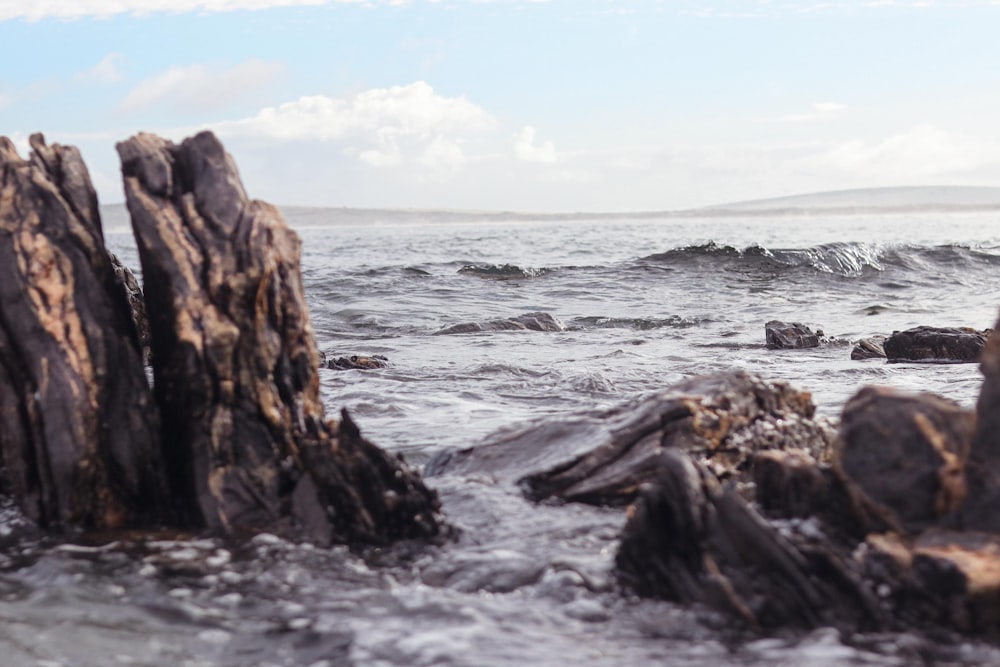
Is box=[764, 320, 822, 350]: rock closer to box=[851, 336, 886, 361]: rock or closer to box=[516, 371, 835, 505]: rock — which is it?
box=[851, 336, 886, 361]: rock

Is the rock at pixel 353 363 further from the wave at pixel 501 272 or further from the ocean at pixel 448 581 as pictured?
the wave at pixel 501 272

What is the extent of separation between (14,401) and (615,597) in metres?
3.16

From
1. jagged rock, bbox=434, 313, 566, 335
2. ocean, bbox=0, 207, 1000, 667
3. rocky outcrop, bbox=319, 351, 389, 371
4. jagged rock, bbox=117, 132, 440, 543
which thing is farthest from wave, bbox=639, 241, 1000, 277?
jagged rock, bbox=117, 132, 440, 543

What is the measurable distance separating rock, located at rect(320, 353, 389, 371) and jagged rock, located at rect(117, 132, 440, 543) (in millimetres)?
5656

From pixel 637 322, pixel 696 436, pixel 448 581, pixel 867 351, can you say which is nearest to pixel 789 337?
pixel 867 351

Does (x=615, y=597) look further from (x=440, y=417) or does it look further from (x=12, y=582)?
(x=440, y=417)

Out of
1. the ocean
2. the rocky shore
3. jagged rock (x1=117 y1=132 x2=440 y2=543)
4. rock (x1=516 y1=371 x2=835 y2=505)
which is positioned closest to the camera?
the ocean

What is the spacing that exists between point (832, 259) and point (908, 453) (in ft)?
76.4

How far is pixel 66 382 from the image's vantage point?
16.0ft

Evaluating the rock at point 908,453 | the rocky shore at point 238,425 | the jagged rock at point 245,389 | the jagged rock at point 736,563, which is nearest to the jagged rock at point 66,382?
the rocky shore at point 238,425

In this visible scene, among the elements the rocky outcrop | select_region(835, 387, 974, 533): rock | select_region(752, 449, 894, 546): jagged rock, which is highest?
select_region(835, 387, 974, 533): rock

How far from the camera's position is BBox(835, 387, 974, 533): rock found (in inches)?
155

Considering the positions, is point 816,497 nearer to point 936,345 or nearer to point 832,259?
point 936,345

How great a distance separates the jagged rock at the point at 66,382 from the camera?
16.0 ft
